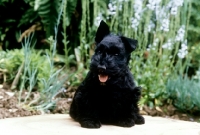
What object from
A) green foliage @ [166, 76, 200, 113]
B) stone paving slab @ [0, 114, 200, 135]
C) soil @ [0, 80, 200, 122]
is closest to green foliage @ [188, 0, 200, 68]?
green foliage @ [166, 76, 200, 113]

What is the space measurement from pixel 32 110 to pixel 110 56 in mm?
1384

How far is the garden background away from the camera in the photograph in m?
3.74

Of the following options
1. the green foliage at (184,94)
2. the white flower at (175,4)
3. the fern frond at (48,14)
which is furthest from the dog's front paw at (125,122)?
the fern frond at (48,14)

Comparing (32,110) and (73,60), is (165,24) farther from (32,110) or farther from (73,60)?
(32,110)

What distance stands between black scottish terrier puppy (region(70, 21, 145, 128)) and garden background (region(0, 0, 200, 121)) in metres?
1.01

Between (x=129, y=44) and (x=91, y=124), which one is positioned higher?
(x=129, y=44)

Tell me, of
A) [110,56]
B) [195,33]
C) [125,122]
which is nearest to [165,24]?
[195,33]

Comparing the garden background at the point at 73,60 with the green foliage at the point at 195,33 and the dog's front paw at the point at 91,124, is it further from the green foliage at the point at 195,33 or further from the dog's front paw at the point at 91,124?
the dog's front paw at the point at 91,124

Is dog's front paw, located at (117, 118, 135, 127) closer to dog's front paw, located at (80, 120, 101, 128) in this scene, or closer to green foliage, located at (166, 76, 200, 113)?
dog's front paw, located at (80, 120, 101, 128)

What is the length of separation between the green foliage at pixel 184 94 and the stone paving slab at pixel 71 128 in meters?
1.04

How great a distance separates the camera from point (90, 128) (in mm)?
2559

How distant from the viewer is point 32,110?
3598mm

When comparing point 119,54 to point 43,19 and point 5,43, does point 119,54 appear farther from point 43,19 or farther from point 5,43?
point 5,43

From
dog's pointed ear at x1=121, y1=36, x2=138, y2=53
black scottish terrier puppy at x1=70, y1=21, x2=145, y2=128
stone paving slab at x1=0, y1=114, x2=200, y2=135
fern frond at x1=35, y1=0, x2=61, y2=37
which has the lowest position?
stone paving slab at x1=0, y1=114, x2=200, y2=135
